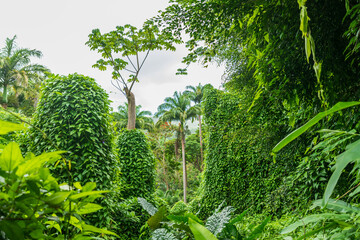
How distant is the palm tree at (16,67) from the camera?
Answer: 63.0 ft

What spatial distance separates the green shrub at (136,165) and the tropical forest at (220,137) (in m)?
0.03

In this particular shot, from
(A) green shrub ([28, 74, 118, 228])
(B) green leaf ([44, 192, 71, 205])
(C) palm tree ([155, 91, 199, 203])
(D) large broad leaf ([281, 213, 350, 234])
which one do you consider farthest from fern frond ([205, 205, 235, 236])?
(C) palm tree ([155, 91, 199, 203])

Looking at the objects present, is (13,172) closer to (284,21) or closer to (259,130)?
(284,21)

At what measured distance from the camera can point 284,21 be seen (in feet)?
6.30

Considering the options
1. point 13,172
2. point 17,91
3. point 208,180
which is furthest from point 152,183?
point 17,91

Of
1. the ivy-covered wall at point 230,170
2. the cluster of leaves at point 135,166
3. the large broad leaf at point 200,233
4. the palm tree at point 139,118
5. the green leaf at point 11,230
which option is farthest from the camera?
the palm tree at point 139,118

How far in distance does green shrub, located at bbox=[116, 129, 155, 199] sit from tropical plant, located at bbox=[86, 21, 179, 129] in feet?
3.98

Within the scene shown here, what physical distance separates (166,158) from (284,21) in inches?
776

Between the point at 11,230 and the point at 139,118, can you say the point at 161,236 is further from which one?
the point at 139,118

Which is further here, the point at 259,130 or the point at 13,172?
the point at 259,130

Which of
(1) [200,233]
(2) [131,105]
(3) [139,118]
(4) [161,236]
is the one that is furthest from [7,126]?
(3) [139,118]

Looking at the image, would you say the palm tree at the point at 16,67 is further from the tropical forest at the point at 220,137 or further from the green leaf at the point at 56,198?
the green leaf at the point at 56,198

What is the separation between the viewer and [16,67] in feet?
65.4

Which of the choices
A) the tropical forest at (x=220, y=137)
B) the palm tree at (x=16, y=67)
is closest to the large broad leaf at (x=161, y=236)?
the tropical forest at (x=220, y=137)
